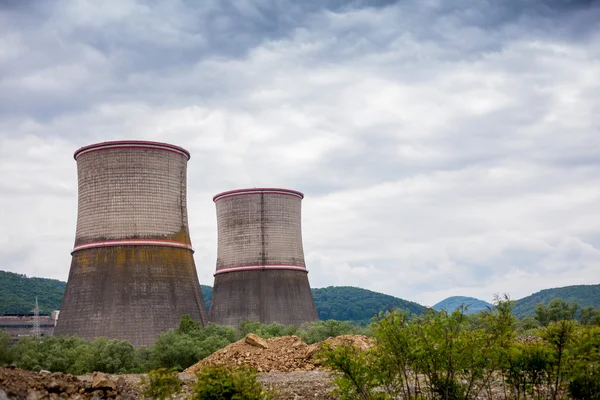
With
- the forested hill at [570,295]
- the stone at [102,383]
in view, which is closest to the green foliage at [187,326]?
the stone at [102,383]

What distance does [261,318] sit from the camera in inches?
1510

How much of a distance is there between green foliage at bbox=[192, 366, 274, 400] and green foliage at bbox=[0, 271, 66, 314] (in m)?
62.3

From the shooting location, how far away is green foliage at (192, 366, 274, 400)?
30.2 feet

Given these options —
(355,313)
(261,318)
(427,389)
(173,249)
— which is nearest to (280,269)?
(261,318)

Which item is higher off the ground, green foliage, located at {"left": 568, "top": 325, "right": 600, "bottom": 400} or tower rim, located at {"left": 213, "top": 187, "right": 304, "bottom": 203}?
tower rim, located at {"left": 213, "top": 187, "right": 304, "bottom": 203}

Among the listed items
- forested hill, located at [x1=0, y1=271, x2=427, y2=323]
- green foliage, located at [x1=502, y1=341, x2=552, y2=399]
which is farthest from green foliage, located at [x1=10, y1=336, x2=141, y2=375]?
forested hill, located at [x1=0, y1=271, x2=427, y2=323]

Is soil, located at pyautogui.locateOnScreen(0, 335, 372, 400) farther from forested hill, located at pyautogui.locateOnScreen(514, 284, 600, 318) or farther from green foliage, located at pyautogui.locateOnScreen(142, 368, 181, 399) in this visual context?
forested hill, located at pyautogui.locateOnScreen(514, 284, 600, 318)

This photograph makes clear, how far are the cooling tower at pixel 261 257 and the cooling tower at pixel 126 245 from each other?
748cm

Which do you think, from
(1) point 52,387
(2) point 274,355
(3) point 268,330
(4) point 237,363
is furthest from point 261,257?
(1) point 52,387

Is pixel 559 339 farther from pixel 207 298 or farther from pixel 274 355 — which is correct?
pixel 207 298

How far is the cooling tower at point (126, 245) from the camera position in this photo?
29266 millimetres

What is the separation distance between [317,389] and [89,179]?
60.5 ft

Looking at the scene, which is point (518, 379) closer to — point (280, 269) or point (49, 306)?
point (280, 269)

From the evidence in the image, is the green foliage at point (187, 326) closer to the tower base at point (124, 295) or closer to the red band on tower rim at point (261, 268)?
the tower base at point (124, 295)
